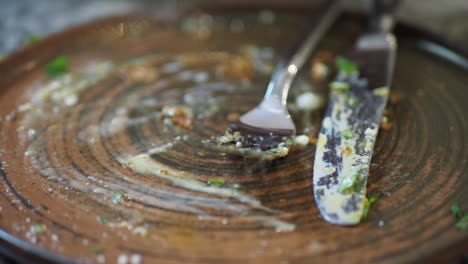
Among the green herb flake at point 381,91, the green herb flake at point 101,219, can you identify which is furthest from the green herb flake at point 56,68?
the green herb flake at point 381,91

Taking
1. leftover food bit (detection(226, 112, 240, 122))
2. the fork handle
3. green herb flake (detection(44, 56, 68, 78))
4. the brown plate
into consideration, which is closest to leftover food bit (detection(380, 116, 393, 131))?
the brown plate

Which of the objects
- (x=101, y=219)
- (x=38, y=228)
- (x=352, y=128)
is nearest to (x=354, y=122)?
(x=352, y=128)

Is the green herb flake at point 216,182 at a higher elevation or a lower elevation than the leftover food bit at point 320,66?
lower

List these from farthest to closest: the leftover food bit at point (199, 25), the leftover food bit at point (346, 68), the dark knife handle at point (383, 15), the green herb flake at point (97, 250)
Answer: the leftover food bit at point (199, 25) → the dark knife handle at point (383, 15) → the leftover food bit at point (346, 68) → the green herb flake at point (97, 250)

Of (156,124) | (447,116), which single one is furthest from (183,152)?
(447,116)

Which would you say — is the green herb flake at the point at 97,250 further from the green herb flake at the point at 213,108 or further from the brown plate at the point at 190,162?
the green herb flake at the point at 213,108

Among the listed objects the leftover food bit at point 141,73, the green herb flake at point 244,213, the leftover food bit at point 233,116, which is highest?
the leftover food bit at point 141,73

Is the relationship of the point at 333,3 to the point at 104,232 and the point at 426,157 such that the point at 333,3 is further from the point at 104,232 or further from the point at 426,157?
the point at 104,232

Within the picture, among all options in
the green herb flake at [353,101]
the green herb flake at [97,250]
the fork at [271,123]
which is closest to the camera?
the green herb flake at [97,250]
